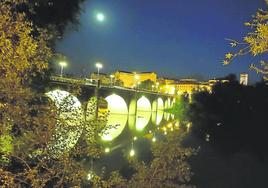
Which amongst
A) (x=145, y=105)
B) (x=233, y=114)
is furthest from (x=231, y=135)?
(x=145, y=105)

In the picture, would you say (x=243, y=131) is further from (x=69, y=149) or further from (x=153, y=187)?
(x=69, y=149)

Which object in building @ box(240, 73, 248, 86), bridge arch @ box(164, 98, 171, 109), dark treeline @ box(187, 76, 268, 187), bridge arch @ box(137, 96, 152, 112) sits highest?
building @ box(240, 73, 248, 86)

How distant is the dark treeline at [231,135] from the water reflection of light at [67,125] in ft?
57.0

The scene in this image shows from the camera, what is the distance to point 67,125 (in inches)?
286

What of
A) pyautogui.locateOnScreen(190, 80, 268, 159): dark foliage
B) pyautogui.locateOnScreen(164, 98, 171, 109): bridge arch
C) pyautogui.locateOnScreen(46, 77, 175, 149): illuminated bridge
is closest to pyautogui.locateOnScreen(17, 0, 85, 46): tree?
pyautogui.locateOnScreen(46, 77, 175, 149): illuminated bridge

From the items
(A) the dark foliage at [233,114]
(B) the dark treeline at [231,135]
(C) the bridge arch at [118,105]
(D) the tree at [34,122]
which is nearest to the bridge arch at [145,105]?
(C) the bridge arch at [118,105]

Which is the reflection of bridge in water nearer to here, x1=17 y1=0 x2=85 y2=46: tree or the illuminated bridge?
the illuminated bridge

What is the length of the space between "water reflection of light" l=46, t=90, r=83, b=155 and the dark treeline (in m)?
17.4

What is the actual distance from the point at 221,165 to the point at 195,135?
1905cm

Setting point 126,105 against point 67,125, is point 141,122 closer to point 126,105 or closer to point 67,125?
point 126,105

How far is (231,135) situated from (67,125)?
46444 mm

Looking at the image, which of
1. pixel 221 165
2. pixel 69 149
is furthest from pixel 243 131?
pixel 69 149

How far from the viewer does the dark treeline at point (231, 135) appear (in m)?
28.0

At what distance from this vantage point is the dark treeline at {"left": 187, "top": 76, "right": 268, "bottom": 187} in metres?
28.0
